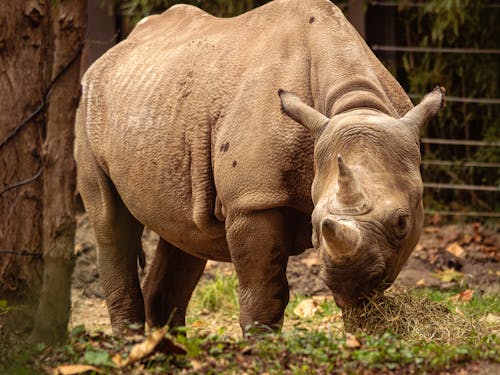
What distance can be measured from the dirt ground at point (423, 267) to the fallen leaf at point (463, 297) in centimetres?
41

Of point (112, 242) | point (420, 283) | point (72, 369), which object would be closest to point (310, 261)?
point (420, 283)

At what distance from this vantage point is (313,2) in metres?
6.59

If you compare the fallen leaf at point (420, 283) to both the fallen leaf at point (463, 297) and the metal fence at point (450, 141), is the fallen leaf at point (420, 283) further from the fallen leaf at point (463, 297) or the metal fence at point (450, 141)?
the metal fence at point (450, 141)

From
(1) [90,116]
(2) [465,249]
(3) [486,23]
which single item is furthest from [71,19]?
(3) [486,23]

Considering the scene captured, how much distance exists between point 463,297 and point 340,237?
381 cm

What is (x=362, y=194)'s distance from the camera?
5.36 m

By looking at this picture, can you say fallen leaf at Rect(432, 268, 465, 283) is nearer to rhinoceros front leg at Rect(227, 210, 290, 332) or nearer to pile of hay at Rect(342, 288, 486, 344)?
pile of hay at Rect(342, 288, 486, 344)

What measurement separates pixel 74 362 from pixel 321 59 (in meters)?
2.24

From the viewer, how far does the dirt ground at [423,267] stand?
31.8ft

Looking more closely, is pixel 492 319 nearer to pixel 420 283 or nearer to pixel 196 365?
pixel 420 283

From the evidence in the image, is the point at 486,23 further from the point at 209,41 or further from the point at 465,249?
the point at 209,41

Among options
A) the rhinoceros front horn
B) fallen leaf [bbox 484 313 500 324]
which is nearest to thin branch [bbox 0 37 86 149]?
the rhinoceros front horn

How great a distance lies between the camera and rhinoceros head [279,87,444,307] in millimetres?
5328

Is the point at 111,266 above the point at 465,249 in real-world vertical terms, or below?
above
